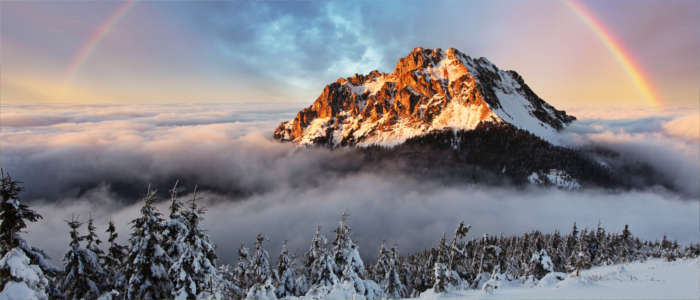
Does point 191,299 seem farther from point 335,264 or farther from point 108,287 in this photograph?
point 335,264

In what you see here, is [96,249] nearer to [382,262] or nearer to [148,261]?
[148,261]

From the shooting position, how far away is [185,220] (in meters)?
18.1

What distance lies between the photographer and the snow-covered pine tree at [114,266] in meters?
18.8

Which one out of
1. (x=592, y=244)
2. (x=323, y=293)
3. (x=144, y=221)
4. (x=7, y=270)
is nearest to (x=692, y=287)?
(x=323, y=293)

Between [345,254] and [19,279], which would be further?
[345,254]

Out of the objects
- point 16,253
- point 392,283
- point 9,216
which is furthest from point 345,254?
point 9,216

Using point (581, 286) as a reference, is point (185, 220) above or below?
above

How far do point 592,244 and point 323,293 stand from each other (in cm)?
9626

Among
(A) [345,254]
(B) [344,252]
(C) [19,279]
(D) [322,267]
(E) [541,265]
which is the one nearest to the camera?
(C) [19,279]

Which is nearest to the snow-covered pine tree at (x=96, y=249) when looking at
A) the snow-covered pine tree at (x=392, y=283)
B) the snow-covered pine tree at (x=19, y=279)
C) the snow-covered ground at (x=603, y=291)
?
the snow-covered pine tree at (x=19, y=279)

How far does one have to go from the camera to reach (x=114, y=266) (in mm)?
20578

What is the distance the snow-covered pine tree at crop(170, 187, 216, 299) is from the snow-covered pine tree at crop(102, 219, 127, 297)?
3.51 meters

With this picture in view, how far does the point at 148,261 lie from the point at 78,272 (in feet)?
15.8

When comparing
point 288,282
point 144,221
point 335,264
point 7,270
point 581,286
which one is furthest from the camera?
point 288,282
